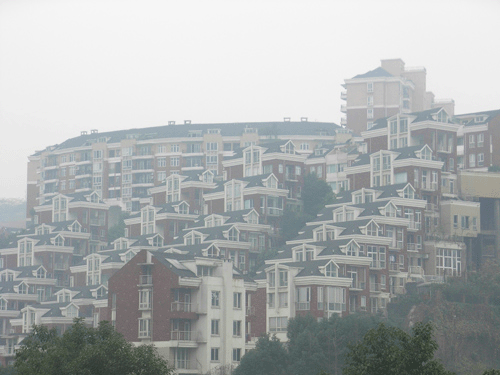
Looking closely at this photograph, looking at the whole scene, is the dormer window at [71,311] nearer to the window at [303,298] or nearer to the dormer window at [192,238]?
the dormer window at [192,238]

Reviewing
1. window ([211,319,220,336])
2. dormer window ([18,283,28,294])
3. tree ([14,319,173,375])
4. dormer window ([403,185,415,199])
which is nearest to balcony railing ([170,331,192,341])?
window ([211,319,220,336])

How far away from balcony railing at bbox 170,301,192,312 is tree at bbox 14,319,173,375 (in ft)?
117

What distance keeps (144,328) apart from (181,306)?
11.8 feet

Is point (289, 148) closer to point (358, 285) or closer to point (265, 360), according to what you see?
point (358, 285)

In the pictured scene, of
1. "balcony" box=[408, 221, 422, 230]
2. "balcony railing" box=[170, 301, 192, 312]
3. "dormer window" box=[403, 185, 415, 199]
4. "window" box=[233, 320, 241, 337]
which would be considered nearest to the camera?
"balcony railing" box=[170, 301, 192, 312]

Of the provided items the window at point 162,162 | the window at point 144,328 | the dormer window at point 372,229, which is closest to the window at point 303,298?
the dormer window at point 372,229

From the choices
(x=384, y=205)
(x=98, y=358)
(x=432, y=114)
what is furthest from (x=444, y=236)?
(x=98, y=358)

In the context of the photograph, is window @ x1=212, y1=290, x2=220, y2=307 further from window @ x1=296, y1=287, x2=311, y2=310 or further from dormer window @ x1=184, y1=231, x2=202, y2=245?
dormer window @ x1=184, y1=231, x2=202, y2=245

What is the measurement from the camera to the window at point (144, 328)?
9269 centimetres

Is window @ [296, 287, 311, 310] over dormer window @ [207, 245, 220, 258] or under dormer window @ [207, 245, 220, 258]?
under

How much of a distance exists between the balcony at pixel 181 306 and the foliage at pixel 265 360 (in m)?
6.90

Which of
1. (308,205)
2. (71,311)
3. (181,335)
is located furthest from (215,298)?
(308,205)

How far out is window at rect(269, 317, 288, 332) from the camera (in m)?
101

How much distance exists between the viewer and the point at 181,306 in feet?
305
